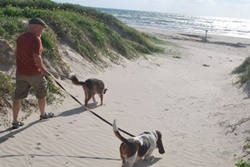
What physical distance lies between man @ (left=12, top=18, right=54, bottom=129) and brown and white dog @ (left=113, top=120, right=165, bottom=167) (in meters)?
2.20

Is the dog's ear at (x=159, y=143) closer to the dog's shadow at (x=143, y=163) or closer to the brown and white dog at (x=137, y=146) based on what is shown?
the brown and white dog at (x=137, y=146)

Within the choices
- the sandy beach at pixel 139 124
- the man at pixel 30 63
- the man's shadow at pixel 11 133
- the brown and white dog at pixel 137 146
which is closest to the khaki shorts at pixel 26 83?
the man at pixel 30 63

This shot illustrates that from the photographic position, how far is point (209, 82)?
15.4m

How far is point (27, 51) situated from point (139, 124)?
3544 millimetres

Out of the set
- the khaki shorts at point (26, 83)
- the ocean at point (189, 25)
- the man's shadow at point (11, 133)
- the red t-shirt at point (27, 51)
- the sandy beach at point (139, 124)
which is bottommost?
the ocean at point (189, 25)

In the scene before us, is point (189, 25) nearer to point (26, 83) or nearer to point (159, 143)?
point (159, 143)

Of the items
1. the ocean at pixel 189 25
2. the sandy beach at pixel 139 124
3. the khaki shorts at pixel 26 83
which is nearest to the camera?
the sandy beach at pixel 139 124

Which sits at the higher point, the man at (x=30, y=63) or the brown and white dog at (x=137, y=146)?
the man at (x=30, y=63)

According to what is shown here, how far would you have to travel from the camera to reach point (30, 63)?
6570 millimetres

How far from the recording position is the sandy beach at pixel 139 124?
6293 millimetres

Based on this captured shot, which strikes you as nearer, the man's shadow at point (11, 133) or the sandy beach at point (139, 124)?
the sandy beach at point (139, 124)

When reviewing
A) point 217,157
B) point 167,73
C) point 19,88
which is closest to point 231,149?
point 217,157

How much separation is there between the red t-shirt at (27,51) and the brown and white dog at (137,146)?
2.25m

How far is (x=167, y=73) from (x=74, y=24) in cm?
505
